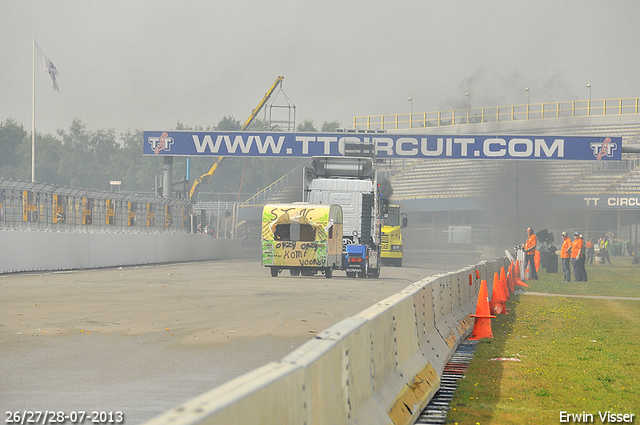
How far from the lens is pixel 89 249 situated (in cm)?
3012

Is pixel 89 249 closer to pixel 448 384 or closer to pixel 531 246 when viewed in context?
pixel 531 246

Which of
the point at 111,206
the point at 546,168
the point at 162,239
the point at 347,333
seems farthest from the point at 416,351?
the point at 546,168

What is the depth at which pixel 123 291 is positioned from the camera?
19281mm

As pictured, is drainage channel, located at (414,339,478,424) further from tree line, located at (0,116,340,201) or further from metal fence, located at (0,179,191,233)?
tree line, located at (0,116,340,201)

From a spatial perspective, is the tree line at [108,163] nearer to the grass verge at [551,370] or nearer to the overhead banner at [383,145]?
the overhead banner at [383,145]

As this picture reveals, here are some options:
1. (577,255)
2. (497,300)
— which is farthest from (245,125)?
(497,300)

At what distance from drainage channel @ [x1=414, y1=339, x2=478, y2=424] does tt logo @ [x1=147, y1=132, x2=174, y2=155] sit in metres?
35.1

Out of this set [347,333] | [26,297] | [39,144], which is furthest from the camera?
[39,144]

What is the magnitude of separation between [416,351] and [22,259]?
20.2m

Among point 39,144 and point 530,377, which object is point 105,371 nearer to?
point 530,377

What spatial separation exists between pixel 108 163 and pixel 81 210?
13206 centimetres

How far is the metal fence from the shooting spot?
25.8 m

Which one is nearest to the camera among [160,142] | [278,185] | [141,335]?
[141,335]

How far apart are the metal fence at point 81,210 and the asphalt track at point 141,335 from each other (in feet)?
14.2
